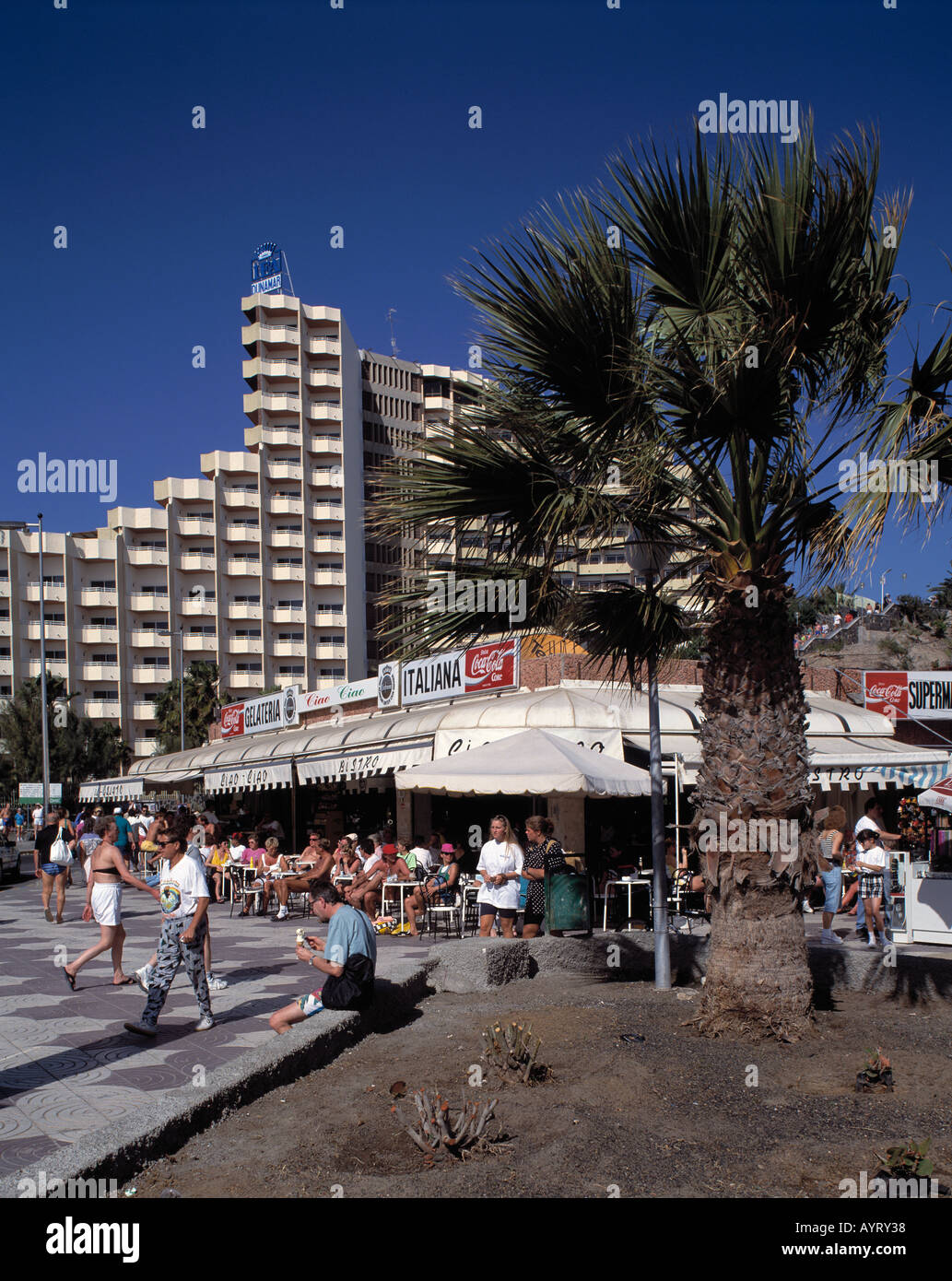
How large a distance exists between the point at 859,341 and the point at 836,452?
829mm

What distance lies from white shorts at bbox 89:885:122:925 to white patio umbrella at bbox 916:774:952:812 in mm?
7982

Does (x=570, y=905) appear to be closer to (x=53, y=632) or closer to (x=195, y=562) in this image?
(x=53, y=632)

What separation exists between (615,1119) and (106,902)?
6.35 m

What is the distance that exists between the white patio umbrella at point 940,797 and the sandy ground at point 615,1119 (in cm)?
403

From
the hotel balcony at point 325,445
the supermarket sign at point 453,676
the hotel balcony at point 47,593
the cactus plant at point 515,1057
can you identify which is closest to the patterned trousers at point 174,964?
the cactus plant at point 515,1057

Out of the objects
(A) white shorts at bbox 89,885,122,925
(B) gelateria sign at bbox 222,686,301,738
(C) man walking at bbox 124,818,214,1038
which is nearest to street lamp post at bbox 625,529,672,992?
(C) man walking at bbox 124,818,214,1038

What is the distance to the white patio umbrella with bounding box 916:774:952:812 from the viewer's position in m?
11.4

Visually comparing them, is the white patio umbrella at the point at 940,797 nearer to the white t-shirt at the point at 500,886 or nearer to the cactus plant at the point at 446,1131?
the white t-shirt at the point at 500,886

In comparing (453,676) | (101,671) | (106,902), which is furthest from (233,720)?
(101,671)

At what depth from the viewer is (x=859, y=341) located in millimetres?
7449

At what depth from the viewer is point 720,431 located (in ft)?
23.9
